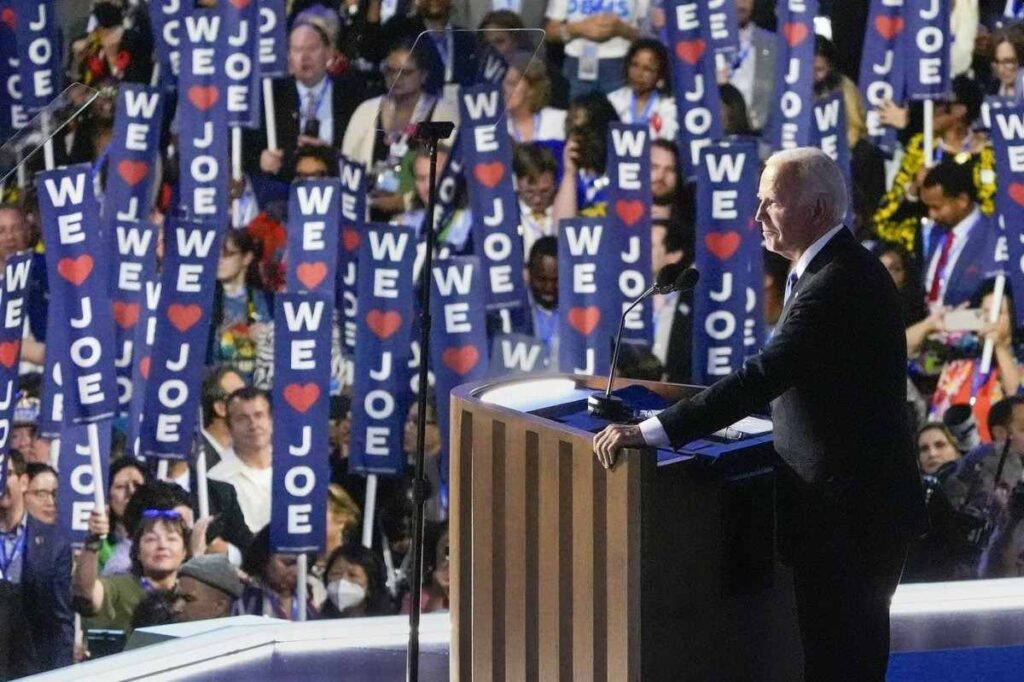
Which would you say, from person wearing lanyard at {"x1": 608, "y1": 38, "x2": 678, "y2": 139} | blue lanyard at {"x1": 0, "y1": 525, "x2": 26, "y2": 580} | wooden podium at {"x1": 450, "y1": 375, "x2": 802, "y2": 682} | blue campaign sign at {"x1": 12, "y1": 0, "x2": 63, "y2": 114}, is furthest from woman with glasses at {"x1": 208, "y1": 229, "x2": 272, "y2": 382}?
wooden podium at {"x1": 450, "y1": 375, "x2": 802, "y2": 682}

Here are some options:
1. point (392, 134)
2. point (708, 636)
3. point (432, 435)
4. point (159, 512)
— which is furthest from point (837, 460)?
point (159, 512)

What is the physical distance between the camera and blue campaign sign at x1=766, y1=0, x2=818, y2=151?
4578 mm

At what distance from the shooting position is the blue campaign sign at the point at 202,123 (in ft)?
13.9

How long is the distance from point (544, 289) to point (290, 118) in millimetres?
981

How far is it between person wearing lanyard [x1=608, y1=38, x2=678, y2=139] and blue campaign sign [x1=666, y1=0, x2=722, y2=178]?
34 mm

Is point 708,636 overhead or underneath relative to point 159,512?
overhead

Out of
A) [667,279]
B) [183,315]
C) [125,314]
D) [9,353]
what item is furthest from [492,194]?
[667,279]

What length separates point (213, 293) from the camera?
14.1ft

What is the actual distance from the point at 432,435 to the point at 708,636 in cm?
214

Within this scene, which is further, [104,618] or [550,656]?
[104,618]

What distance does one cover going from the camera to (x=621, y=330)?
2480 mm

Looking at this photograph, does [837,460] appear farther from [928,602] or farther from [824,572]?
[928,602]

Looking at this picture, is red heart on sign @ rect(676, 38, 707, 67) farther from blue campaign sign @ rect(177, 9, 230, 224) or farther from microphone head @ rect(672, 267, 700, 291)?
microphone head @ rect(672, 267, 700, 291)

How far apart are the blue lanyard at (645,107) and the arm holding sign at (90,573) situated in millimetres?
2094
